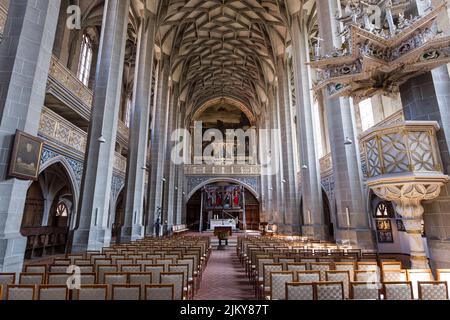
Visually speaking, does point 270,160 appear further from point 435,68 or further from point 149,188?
point 435,68

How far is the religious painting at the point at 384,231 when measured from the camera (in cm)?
1147

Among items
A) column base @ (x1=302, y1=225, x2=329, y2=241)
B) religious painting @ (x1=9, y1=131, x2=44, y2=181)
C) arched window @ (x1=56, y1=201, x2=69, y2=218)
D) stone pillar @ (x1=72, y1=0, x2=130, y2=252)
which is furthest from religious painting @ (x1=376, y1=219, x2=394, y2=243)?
arched window @ (x1=56, y1=201, x2=69, y2=218)

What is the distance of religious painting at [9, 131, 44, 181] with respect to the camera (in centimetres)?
458

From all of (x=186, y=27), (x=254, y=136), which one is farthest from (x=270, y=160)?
(x=186, y=27)

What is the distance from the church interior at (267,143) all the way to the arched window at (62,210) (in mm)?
104

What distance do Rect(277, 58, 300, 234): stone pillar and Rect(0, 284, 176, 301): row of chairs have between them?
45.3 feet

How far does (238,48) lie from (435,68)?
68.2 ft

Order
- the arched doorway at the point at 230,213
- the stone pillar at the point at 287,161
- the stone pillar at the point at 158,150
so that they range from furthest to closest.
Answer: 1. the arched doorway at the point at 230,213
2. the stone pillar at the point at 287,161
3. the stone pillar at the point at 158,150

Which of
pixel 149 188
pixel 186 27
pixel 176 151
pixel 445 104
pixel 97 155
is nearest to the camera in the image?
pixel 445 104

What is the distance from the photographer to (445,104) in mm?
4656

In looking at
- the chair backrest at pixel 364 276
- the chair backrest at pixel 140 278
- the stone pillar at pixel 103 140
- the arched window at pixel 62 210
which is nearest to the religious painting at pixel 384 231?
the chair backrest at pixel 364 276

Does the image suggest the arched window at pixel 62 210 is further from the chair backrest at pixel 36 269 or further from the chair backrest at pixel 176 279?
the chair backrest at pixel 176 279

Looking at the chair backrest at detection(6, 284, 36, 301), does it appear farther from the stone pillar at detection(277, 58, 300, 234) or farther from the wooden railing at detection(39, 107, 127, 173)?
the stone pillar at detection(277, 58, 300, 234)
